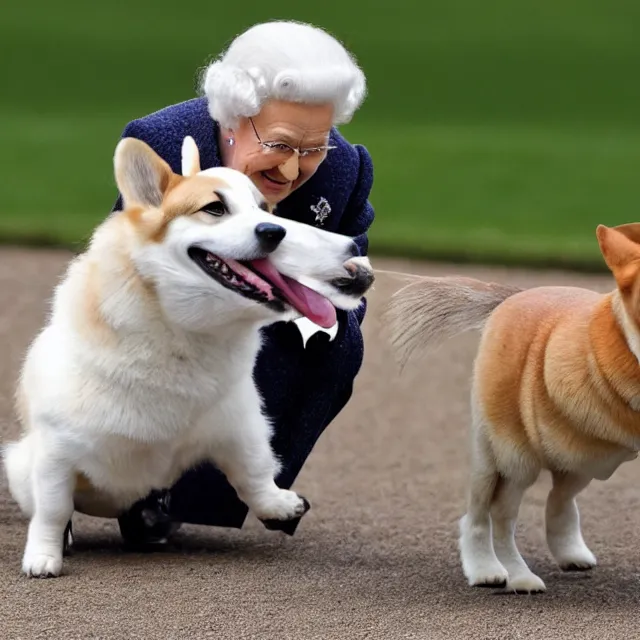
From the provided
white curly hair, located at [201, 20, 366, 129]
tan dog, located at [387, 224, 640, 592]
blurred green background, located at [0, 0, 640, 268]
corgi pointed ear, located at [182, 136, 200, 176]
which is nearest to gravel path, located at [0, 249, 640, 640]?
tan dog, located at [387, 224, 640, 592]

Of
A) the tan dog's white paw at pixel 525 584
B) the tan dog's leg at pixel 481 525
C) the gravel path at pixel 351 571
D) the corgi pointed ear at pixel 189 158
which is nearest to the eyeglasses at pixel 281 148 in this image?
the corgi pointed ear at pixel 189 158

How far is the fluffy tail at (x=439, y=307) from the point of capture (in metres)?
4.05

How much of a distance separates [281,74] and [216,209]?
636 mm

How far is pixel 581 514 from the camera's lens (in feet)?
16.7

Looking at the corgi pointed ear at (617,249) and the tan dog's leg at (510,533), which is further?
the tan dog's leg at (510,533)

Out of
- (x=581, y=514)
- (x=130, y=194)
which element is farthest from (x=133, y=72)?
(x=130, y=194)

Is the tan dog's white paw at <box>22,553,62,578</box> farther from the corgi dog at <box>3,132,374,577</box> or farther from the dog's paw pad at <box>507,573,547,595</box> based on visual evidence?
the dog's paw pad at <box>507,573,547,595</box>

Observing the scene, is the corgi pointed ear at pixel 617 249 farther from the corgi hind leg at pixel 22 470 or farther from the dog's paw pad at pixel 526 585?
the corgi hind leg at pixel 22 470

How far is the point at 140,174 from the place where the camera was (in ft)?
11.3

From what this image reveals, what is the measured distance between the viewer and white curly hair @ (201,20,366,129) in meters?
3.84

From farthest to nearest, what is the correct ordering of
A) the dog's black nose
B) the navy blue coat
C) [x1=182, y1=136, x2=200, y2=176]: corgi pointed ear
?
the navy blue coat, [x1=182, y1=136, x2=200, y2=176]: corgi pointed ear, the dog's black nose

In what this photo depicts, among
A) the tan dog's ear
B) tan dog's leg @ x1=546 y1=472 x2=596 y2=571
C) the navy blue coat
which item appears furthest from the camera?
the navy blue coat

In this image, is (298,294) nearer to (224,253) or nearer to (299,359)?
(224,253)

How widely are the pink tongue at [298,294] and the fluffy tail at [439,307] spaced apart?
2.43 ft
